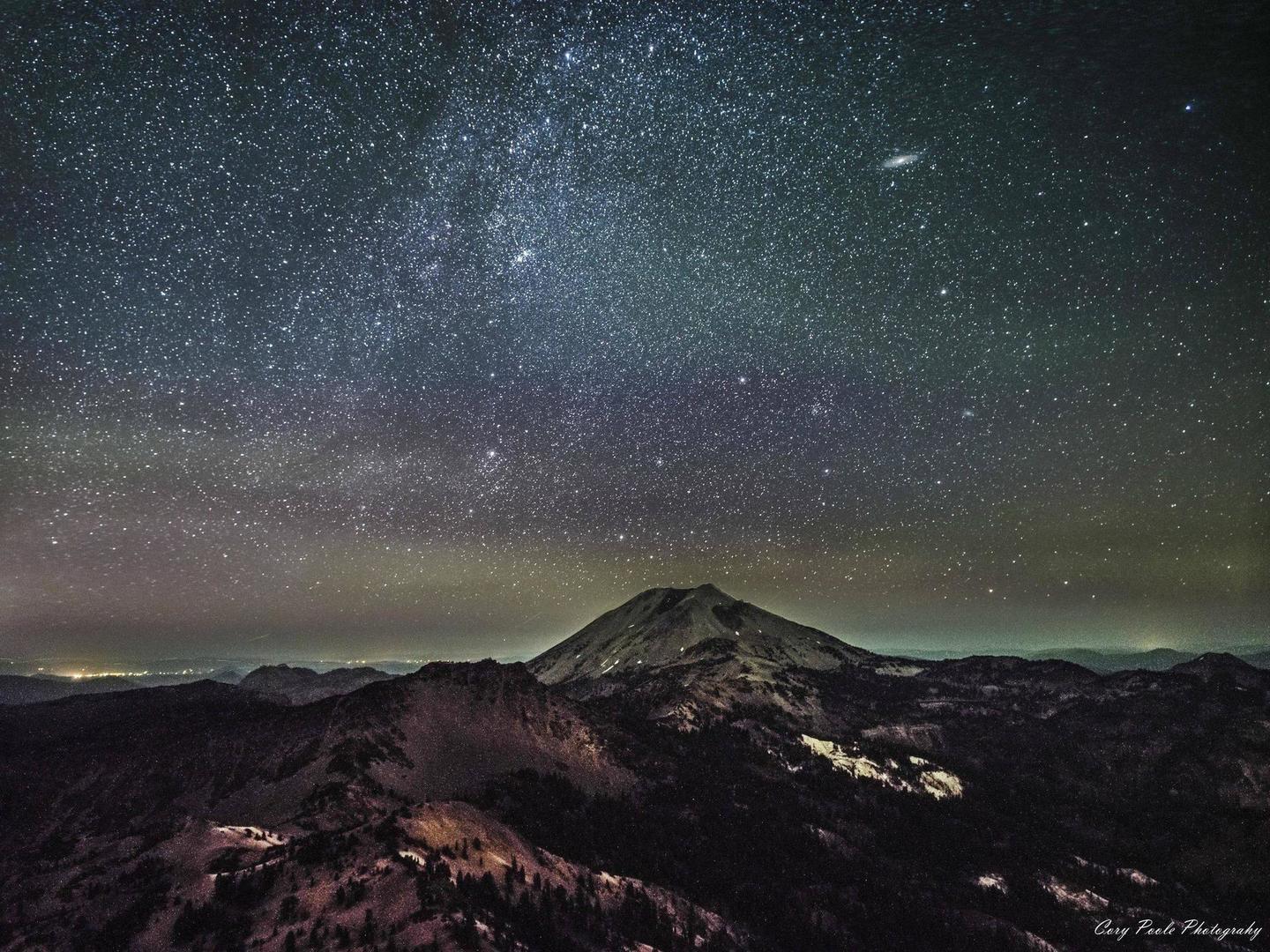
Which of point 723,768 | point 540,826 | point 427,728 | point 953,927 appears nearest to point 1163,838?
point 953,927

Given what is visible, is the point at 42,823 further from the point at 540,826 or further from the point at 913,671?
the point at 913,671
